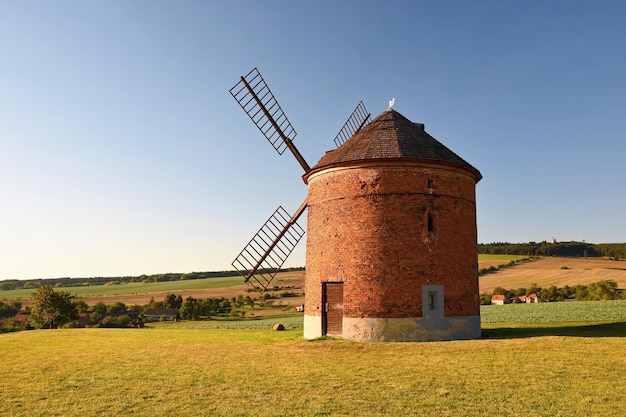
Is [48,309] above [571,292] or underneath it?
underneath

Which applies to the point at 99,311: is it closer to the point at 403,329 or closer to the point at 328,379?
the point at 403,329

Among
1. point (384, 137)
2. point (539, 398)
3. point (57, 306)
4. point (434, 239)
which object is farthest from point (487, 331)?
point (57, 306)

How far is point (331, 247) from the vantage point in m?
16.4

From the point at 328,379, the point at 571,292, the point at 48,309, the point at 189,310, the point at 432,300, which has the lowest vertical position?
the point at 189,310

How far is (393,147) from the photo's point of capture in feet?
53.6

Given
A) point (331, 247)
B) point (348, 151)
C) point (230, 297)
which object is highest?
point (348, 151)

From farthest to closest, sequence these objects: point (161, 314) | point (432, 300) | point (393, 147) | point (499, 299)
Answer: point (161, 314), point (499, 299), point (393, 147), point (432, 300)

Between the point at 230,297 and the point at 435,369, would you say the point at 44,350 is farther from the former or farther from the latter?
the point at 230,297

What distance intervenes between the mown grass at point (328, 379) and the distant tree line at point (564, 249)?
83.9m

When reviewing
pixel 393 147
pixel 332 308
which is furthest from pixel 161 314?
pixel 393 147

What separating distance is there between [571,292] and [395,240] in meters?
43.8

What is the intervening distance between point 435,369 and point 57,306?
34.7 m

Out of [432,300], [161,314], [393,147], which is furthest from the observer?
[161,314]

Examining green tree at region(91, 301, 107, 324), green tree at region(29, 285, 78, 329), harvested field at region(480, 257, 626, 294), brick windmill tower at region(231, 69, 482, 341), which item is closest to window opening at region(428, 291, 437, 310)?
brick windmill tower at region(231, 69, 482, 341)
